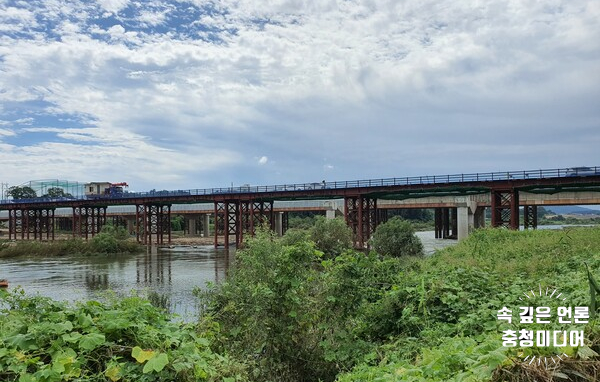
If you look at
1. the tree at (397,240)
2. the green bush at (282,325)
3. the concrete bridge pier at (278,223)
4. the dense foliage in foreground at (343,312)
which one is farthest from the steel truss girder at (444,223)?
the green bush at (282,325)

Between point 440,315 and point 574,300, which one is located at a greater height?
point 574,300

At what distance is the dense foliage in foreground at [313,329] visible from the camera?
446 centimetres

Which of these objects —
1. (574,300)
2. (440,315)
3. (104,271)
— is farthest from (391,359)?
(104,271)

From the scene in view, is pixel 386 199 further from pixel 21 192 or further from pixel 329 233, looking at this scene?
pixel 21 192

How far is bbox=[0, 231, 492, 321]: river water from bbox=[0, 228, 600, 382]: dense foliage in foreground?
11.6 metres

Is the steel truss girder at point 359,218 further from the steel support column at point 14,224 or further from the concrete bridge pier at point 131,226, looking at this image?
the concrete bridge pier at point 131,226

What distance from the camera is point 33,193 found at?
144 metres

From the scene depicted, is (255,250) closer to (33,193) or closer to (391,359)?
(391,359)

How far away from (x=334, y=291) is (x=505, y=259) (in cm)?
873

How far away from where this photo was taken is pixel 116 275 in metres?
37.3

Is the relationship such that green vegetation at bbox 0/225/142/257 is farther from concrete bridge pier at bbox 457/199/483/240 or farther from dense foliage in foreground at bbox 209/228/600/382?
dense foliage in foreground at bbox 209/228/600/382

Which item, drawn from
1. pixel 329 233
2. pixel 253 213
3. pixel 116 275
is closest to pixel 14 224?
pixel 253 213

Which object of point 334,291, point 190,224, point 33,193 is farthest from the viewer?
point 33,193

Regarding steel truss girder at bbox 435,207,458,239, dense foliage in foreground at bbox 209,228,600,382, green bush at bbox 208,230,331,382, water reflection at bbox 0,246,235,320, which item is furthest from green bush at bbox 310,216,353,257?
steel truss girder at bbox 435,207,458,239
